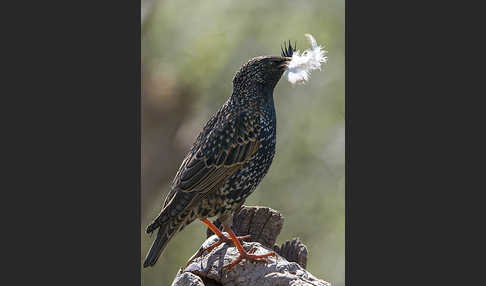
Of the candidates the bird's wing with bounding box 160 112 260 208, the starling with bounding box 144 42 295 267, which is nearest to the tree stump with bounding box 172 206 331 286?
the starling with bounding box 144 42 295 267

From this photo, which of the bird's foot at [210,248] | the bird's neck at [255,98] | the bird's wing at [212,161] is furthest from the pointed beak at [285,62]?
the bird's foot at [210,248]

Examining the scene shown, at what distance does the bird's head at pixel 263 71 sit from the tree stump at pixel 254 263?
1461 mm

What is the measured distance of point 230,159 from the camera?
8469mm

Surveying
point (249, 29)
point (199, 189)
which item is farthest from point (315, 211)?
point (249, 29)

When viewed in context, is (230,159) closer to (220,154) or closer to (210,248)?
(220,154)

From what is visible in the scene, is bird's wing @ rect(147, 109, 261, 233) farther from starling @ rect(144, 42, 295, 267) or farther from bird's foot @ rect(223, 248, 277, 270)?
bird's foot @ rect(223, 248, 277, 270)

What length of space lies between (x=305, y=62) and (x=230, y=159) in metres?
1.33

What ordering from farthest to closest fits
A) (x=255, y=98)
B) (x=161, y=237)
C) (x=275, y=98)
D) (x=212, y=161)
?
(x=275, y=98) < (x=255, y=98) < (x=212, y=161) < (x=161, y=237)

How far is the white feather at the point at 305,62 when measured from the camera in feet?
27.7

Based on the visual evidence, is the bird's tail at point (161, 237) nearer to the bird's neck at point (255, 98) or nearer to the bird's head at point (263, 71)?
the bird's neck at point (255, 98)

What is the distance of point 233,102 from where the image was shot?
8758 mm

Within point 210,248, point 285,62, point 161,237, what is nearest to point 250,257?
point 210,248
